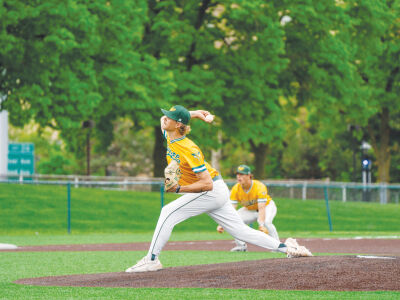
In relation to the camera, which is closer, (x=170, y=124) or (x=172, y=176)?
(x=172, y=176)

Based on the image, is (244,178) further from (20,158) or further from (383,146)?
(383,146)

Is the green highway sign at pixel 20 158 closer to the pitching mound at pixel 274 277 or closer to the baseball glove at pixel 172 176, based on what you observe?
the pitching mound at pixel 274 277

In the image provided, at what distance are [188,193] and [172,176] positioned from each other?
78 cm

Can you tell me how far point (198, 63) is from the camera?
37.3m

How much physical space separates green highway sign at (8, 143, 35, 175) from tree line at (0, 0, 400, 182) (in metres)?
2.04

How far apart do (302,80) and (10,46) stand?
1741 centimetres

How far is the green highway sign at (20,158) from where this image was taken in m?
34.4

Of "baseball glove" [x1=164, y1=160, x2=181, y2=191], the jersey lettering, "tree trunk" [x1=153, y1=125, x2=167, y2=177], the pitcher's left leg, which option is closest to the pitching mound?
"baseball glove" [x1=164, y1=160, x2=181, y2=191]

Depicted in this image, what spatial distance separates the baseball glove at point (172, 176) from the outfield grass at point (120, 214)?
17.5 meters

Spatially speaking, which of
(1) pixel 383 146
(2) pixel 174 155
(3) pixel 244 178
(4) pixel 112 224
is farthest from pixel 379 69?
(2) pixel 174 155

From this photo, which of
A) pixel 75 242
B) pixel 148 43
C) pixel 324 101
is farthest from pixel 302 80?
pixel 75 242

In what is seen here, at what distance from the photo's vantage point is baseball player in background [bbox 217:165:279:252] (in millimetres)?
15219

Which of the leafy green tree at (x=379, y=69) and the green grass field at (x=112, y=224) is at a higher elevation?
the leafy green tree at (x=379, y=69)

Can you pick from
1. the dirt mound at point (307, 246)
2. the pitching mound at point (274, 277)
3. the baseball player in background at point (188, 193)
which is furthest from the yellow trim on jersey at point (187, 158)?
the dirt mound at point (307, 246)
